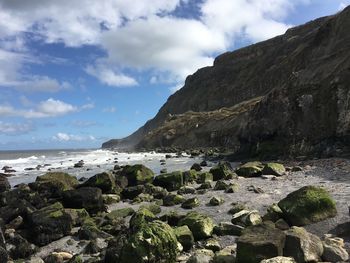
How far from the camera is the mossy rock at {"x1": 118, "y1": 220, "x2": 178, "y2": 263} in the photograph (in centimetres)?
1106

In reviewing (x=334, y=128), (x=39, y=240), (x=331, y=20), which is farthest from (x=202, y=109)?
(x=39, y=240)

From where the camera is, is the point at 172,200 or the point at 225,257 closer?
the point at 225,257

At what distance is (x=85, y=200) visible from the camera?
20047mm

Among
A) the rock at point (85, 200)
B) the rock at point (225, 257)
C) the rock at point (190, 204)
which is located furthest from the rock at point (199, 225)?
the rock at point (85, 200)

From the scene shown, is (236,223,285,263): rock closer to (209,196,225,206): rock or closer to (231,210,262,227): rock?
Answer: (231,210,262,227): rock

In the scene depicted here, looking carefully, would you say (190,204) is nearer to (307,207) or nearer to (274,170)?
(307,207)

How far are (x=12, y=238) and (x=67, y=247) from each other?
7.11 feet

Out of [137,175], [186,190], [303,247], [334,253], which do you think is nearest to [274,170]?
[186,190]

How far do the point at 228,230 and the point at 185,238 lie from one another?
160 cm

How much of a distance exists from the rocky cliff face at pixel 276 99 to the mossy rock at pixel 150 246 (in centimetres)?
2394

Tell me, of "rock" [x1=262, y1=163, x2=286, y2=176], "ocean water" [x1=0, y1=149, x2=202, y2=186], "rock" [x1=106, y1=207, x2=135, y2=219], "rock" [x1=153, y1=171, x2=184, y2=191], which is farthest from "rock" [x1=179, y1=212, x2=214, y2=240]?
"ocean water" [x1=0, y1=149, x2=202, y2=186]

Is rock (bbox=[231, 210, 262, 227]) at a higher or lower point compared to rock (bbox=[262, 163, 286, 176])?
lower

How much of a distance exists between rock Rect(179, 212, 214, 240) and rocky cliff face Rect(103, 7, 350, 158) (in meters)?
21.2

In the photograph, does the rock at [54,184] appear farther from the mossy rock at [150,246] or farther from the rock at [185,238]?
the mossy rock at [150,246]
